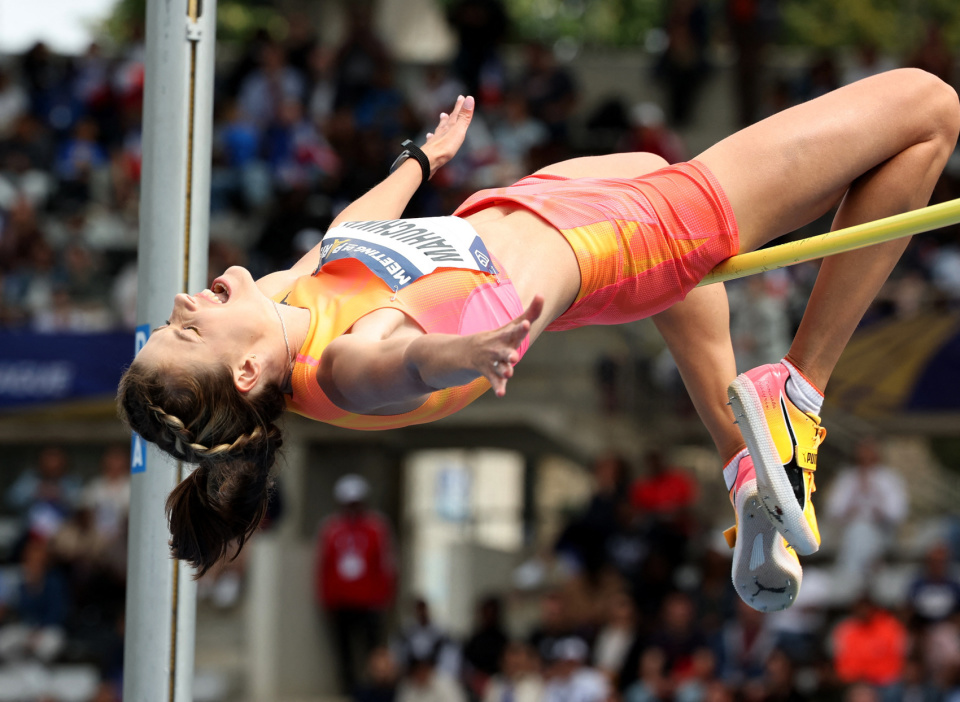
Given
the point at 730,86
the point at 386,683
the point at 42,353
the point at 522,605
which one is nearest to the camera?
the point at 386,683

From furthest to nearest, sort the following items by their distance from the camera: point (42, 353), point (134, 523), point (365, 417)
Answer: point (42, 353)
point (134, 523)
point (365, 417)

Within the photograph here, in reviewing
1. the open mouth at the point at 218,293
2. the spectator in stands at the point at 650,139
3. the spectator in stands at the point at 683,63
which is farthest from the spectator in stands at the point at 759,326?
the open mouth at the point at 218,293

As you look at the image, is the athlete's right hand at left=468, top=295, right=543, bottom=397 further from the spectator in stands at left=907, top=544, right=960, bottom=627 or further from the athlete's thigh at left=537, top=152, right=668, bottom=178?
the spectator in stands at left=907, top=544, right=960, bottom=627

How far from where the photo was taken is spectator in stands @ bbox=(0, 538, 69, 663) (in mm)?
8664

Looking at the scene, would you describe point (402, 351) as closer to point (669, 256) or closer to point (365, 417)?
point (365, 417)

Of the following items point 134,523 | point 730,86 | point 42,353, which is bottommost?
point 134,523

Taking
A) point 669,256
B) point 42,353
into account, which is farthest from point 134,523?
point 42,353

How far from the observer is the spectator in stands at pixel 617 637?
8.11 metres

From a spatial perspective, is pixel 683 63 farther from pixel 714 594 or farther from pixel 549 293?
pixel 549 293

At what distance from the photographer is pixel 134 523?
331 centimetres

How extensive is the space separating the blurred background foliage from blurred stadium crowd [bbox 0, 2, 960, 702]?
9.13 metres

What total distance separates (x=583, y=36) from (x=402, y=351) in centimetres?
2081

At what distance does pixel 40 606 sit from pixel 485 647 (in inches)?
116

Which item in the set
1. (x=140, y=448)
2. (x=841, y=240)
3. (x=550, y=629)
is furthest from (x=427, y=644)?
(x=841, y=240)
